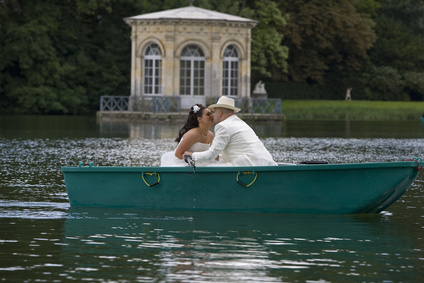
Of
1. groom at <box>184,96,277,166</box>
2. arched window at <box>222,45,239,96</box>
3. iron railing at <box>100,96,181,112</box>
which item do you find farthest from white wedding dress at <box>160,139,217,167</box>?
arched window at <box>222,45,239,96</box>

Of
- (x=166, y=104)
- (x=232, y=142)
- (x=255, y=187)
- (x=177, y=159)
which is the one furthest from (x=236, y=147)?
(x=166, y=104)

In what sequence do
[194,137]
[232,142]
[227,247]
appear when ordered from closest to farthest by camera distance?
[227,247] < [232,142] < [194,137]

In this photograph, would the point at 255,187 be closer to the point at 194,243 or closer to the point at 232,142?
the point at 232,142

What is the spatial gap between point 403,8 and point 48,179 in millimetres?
58873

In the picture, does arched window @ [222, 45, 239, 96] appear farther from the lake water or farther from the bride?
the bride

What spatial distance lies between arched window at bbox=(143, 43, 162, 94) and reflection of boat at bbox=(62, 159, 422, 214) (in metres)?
32.4

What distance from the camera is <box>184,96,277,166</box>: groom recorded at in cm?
1199

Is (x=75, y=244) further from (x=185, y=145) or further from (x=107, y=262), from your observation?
(x=185, y=145)

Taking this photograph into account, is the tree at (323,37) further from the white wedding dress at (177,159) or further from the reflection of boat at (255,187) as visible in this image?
the reflection of boat at (255,187)

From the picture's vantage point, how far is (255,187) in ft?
38.9

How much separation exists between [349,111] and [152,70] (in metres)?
13.9

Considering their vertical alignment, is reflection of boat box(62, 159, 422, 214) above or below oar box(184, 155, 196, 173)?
below

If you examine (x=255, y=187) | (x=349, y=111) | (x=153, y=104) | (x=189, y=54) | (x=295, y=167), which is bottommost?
(x=255, y=187)

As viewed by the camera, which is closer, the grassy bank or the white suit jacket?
the white suit jacket
